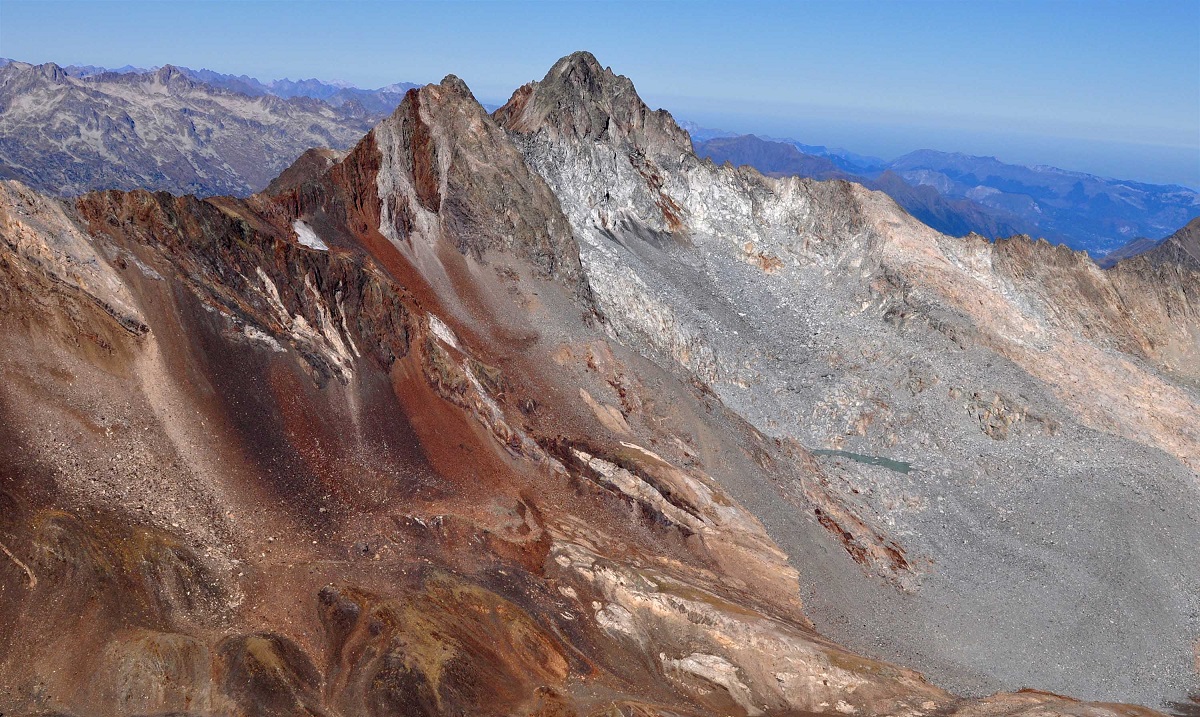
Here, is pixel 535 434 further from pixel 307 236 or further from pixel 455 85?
pixel 455 85

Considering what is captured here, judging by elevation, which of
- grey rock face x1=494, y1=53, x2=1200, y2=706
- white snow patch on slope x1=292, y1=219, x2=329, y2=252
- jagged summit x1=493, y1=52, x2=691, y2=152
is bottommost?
grey rock face x1=494, y1=53, x2=1200, y2=706

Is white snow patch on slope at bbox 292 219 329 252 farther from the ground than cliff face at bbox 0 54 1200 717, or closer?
farther from the ground

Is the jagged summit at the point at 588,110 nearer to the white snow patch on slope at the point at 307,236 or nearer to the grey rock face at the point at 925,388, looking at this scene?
the grey rock face at the point at 925,388

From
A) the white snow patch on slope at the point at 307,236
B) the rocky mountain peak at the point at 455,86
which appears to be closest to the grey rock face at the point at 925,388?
the rocky mountain peak at the point at 455,86

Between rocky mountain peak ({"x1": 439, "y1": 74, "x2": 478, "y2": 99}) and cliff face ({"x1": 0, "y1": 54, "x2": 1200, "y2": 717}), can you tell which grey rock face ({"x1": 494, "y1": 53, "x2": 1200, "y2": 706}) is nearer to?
cliff face ({"x1": 0, "y1": 54, "x2": 1200, "y2": 717})

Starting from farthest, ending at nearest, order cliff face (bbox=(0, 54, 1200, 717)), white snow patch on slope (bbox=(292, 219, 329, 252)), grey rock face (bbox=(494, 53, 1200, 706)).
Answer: white snow patch on slope (bbox=(292, 219, 329, 252)) < grey rock face (bbox=(494, 53, 1200, 706)) < cliff face (bbox=(0, 54, 1200, 717))

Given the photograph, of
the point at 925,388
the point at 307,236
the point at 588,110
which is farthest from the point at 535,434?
the point at 588,110

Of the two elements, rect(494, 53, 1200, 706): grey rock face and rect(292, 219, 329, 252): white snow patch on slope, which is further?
rect(292, 219, 329, 252): white snow patch on slope

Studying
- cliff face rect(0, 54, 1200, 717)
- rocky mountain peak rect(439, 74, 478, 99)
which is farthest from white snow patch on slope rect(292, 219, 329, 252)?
rocky mountain peak rect(439, 74, 478, 99)

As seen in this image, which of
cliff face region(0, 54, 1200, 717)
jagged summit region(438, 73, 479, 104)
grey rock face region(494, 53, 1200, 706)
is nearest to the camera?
cliff face region(0, 54, 1200, 717)
